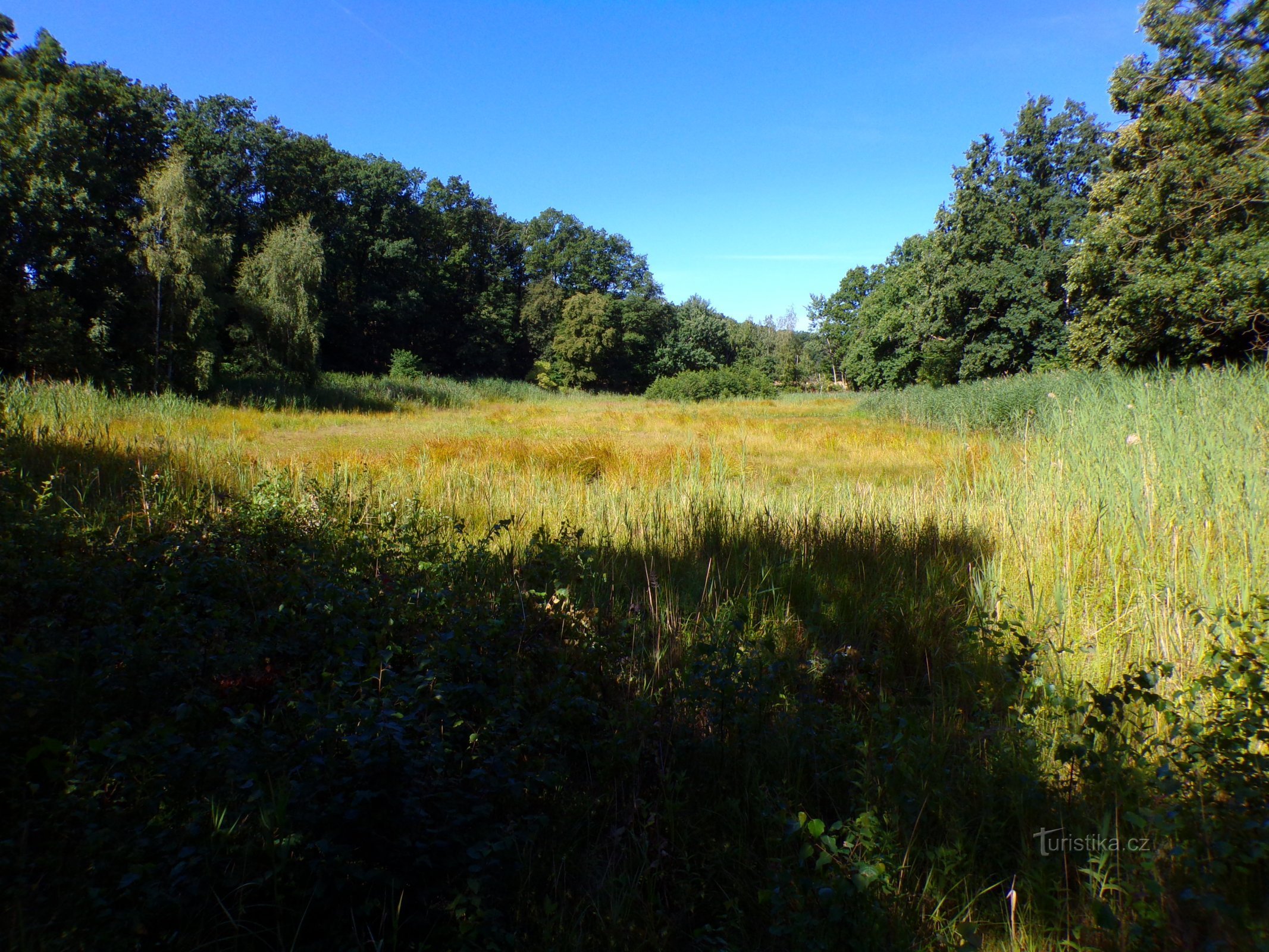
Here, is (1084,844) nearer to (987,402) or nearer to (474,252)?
(987,402)

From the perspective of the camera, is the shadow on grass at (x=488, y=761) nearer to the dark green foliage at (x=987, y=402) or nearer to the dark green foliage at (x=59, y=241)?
the dark green foliage at (x=987, y=402)

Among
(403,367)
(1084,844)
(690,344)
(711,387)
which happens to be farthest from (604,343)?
(1084,844)

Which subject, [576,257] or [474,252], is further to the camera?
[576,257]

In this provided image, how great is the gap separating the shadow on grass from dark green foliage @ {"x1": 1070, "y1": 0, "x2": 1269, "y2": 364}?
15.1 metres

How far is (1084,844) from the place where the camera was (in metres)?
1.91

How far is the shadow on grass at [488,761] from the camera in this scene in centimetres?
167

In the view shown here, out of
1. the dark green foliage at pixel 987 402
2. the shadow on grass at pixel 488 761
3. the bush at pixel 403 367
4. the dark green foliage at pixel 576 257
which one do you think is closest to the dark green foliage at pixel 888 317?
the dark green foliage at pixel 987 402

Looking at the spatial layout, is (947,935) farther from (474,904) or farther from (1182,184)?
(1182,184)

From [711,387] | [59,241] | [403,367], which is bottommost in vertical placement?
[711,387]

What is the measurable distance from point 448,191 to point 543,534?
183 ft

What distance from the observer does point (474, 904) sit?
170cm

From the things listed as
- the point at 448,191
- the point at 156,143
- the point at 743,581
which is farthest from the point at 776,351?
the point at 743,581

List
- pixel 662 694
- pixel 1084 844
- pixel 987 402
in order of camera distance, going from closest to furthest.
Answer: pixel 1084 844
pixel 662 694
pixel 987 402

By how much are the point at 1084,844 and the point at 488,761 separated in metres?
1.75
